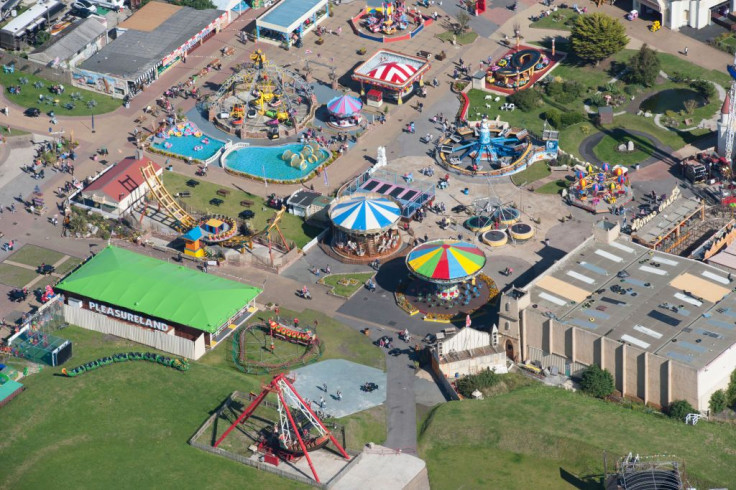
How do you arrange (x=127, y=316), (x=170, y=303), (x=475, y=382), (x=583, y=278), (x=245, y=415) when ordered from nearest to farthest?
1. (x=245, y=415)
2. (x=475, y=382)
3. (x=170, y=303)
4. (x=127, y=316)
5. (x=583, y=278)

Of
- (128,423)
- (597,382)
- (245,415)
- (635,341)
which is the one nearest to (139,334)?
(128,423)

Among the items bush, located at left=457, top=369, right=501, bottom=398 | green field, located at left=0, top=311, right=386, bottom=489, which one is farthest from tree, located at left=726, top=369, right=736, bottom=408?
green field, located at left=0, top=311, right=386, bottom=489

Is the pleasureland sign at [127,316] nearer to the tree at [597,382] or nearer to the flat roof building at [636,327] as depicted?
the flat roof building at [636,327]

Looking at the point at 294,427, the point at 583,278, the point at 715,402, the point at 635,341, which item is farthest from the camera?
the point at 583,278

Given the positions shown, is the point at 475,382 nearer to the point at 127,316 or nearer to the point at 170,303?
the point at 170,303

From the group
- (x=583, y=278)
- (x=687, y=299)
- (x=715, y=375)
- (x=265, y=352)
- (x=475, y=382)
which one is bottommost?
(x=475, y=382)

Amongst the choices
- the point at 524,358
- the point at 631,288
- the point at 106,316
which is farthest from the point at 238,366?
the point at 631,288

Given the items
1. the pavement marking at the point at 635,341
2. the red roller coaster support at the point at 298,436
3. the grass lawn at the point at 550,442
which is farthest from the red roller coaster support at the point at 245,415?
the pavement marking at the point at 635,341
